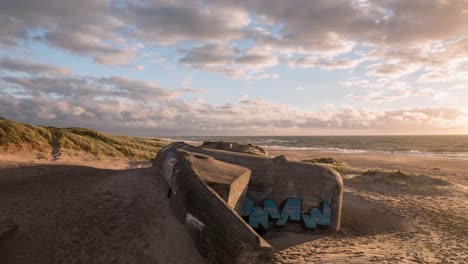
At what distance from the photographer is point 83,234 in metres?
8.16

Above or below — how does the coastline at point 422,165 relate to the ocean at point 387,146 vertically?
below

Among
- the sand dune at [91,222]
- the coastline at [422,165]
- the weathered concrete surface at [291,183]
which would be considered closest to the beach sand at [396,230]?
the weathered concrete surface at [291,183]

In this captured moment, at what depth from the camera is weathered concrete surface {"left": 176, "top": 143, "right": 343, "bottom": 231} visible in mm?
11188

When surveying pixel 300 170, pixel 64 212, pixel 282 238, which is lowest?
pixel 282 238

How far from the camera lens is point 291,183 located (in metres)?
11.4

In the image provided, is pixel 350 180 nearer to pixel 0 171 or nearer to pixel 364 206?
pixel 364 206

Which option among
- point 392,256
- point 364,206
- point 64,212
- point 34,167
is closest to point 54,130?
point 34,167

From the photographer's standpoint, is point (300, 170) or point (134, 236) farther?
point (300, 170)

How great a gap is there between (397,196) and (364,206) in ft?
15.3

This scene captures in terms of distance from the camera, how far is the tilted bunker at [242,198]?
703cm

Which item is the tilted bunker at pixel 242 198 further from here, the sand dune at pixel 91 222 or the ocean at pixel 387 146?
the ocean at pixel 387 146

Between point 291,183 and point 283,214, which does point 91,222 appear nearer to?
point 283,214

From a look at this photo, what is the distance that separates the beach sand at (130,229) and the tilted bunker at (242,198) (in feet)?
1.84

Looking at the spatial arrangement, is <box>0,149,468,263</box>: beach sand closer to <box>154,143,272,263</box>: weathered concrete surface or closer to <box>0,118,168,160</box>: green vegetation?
<box>154,143,272,263</box>: weathered concrete surface
